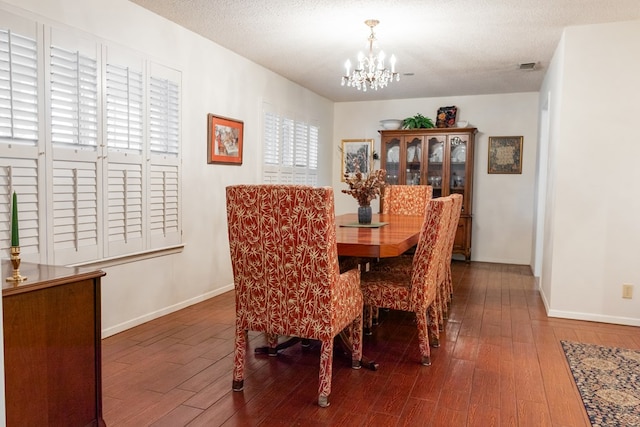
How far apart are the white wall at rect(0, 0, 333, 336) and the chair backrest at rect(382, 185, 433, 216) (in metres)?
1.45

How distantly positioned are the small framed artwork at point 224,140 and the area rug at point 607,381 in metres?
3.23

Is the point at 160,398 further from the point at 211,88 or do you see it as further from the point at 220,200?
the point at 211,88

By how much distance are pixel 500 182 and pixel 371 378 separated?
4.74 m

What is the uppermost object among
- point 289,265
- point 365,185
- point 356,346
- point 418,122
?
point 418,122

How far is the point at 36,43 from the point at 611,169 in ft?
13.4

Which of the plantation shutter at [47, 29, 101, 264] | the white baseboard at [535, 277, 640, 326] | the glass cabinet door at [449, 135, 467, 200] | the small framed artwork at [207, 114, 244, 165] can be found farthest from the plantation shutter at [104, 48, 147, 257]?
the glass cabinet door at [449, 135, 467, 200]

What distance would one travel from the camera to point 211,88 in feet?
14.4

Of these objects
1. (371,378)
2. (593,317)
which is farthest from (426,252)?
(593,317)

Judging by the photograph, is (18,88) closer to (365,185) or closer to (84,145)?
(84,145)

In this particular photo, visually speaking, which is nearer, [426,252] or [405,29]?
[426,252]

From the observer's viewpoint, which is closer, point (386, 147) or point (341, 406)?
point (341, 406)

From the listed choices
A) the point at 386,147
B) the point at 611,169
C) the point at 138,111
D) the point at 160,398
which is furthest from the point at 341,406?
the point at 386,147

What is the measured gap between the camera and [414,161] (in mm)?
6668

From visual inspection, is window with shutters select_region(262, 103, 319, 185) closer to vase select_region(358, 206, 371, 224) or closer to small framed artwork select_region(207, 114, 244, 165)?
small framed artwork select_region(207, 114, 244, 165)
